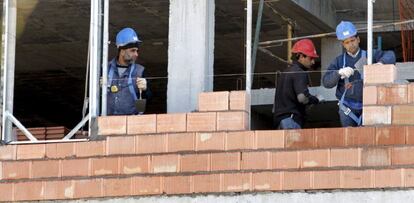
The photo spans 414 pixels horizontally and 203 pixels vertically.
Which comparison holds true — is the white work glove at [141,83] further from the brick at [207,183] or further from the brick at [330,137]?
the brick at [330,137]

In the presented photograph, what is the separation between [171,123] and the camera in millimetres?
12328

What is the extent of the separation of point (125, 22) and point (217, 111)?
5215mm

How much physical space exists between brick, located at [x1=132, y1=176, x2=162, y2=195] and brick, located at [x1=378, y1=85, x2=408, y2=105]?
2.12 m

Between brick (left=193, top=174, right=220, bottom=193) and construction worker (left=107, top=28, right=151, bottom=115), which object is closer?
brick (left=193, top=174, right=220, bottom=193)

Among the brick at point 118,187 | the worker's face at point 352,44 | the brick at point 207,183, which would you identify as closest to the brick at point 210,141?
the brick at point 207,183

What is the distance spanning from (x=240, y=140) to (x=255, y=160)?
27 centimetres

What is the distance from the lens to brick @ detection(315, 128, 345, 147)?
38.6 feet

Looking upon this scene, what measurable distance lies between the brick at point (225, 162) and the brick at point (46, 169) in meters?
1.55

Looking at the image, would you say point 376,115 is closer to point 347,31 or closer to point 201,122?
point 347,31

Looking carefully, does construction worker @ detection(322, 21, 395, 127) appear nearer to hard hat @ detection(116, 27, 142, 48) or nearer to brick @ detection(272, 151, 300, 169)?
brick @ detection(272, 151, 300, 169)

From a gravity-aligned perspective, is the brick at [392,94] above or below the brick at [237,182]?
above

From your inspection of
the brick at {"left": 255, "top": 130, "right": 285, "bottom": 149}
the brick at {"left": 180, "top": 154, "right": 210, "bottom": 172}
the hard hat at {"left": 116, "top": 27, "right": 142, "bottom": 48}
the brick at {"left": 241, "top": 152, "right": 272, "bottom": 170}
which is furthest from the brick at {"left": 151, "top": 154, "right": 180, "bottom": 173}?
the hard hat at {"left": 116, "top": 27, "right": 142, "bottom": 48}

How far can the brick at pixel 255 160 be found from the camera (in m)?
11.9

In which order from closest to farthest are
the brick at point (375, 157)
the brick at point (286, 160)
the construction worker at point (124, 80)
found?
1. the brick at point (375, 157)
2. the brick at point (286, 160)
3. the construction worker at point (124, 80)
